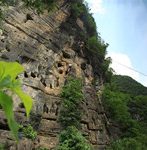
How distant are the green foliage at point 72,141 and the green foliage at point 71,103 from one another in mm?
1125

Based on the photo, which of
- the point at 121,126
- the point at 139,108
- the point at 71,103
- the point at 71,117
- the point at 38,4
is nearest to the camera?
the point at 38,4

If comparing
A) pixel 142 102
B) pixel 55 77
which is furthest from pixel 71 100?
pixel 142 102

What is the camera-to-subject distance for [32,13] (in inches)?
749

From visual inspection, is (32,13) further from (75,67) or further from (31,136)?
(31,136)

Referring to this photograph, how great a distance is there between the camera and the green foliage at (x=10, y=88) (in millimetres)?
542

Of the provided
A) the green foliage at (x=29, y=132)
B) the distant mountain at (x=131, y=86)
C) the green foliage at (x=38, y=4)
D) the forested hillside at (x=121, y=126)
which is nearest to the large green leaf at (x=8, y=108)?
the green foliage at (x=38, y=4)

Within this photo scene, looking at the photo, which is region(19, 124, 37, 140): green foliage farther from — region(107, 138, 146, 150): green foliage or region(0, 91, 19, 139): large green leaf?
region(0, 91, 19, 139): large green leaf

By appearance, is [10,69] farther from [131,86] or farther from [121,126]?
[131,86]

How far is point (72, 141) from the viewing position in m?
15.4

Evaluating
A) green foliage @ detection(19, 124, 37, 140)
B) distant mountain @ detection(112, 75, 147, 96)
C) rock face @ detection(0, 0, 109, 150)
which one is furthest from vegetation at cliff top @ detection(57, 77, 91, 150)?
distant mountain @ detection(112, 75, 147, 96)

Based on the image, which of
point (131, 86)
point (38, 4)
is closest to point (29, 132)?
point (38, 4)

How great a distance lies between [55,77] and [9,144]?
6.52 metres

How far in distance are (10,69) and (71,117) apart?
16.8m

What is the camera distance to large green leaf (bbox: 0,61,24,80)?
0.57m
